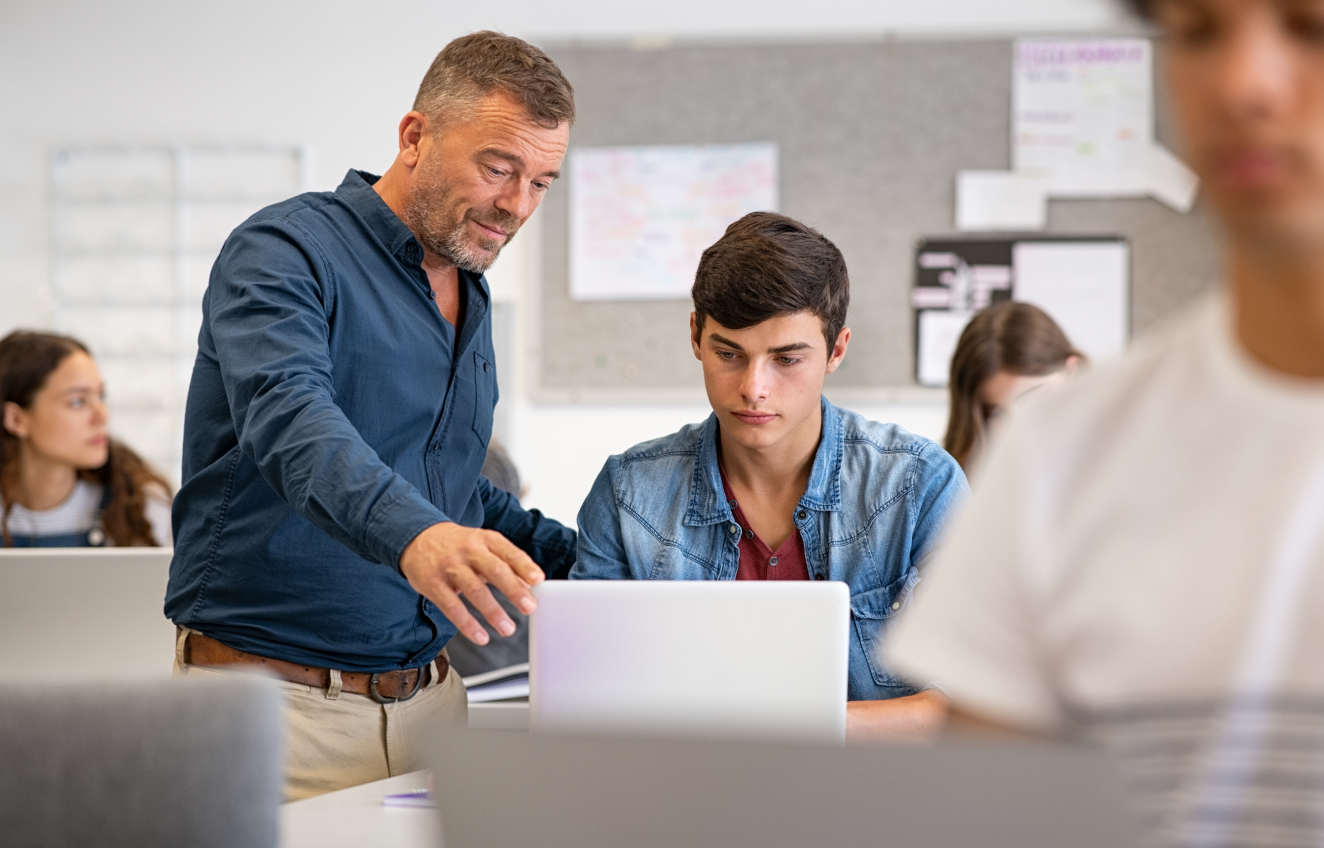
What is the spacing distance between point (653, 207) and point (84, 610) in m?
2.33

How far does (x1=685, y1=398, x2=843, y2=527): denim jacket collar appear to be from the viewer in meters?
1.63

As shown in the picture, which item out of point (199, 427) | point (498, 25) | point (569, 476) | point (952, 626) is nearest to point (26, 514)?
point (569, 476)

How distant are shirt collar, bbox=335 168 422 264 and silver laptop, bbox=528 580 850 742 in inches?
27.9

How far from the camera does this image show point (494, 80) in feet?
5.42

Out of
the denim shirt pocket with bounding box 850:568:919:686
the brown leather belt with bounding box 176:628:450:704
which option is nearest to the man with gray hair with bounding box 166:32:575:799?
the brown leather belt with bounding box 176:628:450:704

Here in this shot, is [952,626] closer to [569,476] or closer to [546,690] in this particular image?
[546,690]

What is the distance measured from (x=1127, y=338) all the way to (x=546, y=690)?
284cm

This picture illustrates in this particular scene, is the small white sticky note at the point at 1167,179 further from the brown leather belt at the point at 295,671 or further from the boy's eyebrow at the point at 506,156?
the brown leather belt at the point at 295,671

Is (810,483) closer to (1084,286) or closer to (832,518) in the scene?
(832,518)

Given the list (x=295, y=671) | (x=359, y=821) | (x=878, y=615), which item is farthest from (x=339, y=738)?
(x=878, y=615)

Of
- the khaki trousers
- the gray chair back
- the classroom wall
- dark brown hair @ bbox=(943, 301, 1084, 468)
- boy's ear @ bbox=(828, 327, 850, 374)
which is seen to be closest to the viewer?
the gray chair back

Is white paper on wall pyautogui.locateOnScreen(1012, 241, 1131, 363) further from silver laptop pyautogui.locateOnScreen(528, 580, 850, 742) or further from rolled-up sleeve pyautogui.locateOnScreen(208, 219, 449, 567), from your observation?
silver laptop pyautogui.locateOnScreen(528, 580, 850, 742)

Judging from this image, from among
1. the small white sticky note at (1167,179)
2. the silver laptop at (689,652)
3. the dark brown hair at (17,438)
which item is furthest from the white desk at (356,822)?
the small white sticky note at (1167,179)

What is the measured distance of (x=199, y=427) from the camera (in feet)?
5.13
